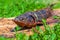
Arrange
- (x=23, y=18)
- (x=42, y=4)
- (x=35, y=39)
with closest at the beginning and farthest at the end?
1. (x=35, y=39)
2. (x=23, y=18)
3. (x=42, y=4)

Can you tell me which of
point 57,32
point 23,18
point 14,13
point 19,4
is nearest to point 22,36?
point 57,32

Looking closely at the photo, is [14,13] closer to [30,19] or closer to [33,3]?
[33,3]

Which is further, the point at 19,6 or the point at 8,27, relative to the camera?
the point at 19,6

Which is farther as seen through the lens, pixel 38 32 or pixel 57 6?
pixel 57 6

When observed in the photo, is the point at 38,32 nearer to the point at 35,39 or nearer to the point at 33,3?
the point at 35,39

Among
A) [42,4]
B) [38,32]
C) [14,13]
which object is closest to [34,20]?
[38,32]

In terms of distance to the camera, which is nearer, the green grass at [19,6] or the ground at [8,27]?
the ground at [8,27]

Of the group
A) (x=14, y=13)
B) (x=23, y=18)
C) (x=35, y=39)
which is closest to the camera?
(x=35, y=39)

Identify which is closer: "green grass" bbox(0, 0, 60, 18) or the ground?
the ground

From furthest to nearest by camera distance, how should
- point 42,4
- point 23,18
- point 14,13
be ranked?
point 42,4 < point 14,13 < point 23,18
